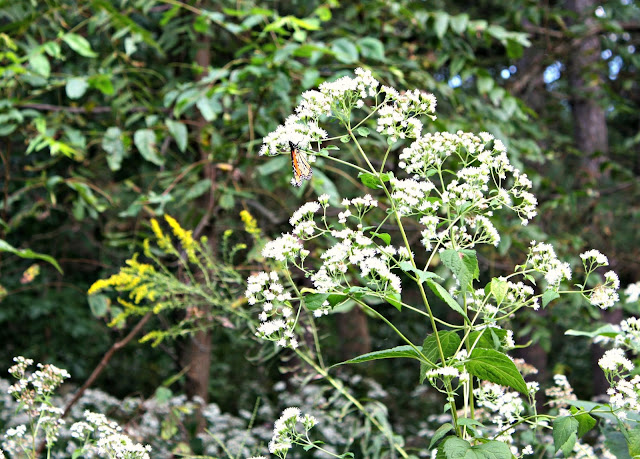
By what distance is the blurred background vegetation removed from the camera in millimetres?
2850

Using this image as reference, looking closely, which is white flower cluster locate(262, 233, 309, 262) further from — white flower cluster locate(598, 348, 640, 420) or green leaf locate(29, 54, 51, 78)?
green leaf locate(29, 54, 51, 78)

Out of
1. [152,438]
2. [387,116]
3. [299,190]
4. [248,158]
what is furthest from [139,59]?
[387,116]

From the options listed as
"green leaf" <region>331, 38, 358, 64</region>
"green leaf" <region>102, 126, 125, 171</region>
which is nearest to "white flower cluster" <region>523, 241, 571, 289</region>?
"green leaf" <region>331, 38, 358, 64</region>

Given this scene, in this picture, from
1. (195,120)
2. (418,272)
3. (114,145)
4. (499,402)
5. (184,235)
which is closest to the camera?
(418,272)

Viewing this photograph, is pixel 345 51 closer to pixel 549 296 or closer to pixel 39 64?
pixel 39 64

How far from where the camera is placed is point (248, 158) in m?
3.18

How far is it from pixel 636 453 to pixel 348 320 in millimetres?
5507

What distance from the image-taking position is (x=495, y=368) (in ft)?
4.21

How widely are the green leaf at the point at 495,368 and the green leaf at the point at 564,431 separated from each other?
0.42 ft

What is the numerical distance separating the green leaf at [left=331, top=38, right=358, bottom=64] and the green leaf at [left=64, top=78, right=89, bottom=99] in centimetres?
105

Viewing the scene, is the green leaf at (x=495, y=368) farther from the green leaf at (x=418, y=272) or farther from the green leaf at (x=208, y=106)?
the green leaf at (x=208, y=106)

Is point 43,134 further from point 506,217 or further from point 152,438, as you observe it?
point 506,217

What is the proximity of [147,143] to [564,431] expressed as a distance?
214 centimetres

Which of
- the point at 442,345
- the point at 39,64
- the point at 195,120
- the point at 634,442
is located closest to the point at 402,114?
the point at 442,345
